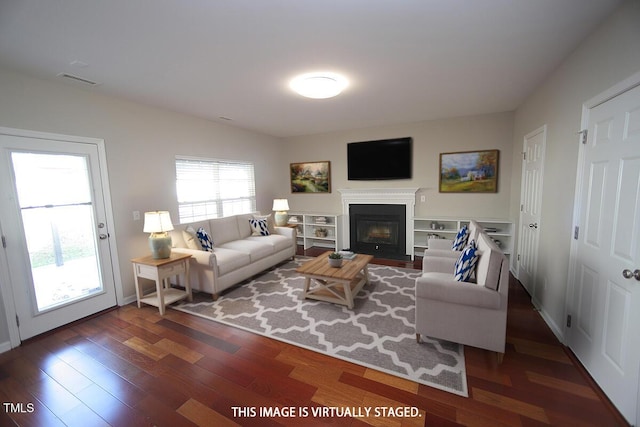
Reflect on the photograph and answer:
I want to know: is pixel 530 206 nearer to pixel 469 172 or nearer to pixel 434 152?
pixel 469 172

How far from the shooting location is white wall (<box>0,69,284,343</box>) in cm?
251

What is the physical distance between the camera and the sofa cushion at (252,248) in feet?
12.9

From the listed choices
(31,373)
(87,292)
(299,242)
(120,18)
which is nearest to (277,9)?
(120,18)

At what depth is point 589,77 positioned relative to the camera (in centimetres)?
203

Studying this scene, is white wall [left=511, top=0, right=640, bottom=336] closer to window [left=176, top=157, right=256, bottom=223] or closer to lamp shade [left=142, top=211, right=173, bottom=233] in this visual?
lamp shade [left=142, top=211, right=173, bottom=233]

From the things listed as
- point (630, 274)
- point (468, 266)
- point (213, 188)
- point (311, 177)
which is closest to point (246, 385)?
point (468, 266)

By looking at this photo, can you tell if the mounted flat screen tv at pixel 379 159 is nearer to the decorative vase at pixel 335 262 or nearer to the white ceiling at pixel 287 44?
the white ceiling at pixel 287 44

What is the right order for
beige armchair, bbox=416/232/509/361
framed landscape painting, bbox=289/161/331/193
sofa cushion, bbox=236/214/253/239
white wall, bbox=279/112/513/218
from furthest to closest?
framed landscape painting, bbox=289/161/331/193
sofa cushion, bbox=236/214/253/239
white wall, bbox=279/112/513/218
beige armchair, bbox=416/232/509/361

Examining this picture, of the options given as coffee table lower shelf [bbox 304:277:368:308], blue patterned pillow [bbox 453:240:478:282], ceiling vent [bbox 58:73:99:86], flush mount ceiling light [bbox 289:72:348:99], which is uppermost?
ceiling vent [bbox 58:73:99:86]

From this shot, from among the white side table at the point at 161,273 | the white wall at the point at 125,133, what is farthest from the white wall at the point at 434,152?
the white side table at the point at 161,273

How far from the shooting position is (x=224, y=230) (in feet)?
14.1

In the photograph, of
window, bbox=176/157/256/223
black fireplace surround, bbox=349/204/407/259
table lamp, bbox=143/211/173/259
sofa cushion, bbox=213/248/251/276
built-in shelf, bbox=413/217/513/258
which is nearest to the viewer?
table lamp, bbox=143/211/173/259

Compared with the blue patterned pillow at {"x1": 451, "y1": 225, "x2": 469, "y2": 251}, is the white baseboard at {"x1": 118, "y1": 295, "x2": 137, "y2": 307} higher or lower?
lower

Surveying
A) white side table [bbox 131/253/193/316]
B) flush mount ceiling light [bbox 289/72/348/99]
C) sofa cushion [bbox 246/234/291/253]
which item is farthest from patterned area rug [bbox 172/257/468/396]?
flush mount ceiling light [bbox 289/72/348/99]
